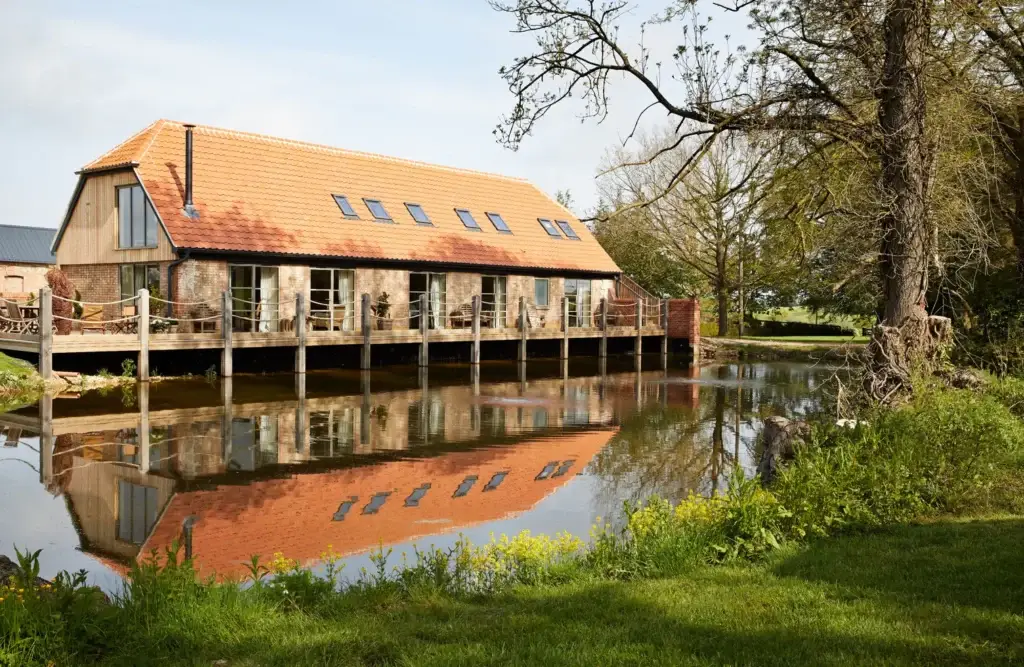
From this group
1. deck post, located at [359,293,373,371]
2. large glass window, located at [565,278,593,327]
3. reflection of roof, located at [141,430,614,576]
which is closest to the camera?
reflection of roof, located at [141,430,614,576]

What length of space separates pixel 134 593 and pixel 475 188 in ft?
101

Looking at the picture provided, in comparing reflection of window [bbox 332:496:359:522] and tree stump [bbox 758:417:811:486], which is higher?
tree stump [bbox 758:417:811:486]

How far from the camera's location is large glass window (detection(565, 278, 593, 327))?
1372 inches

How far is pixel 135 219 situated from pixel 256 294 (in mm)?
3887

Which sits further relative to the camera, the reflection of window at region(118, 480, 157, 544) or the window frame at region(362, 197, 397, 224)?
the window frame at region(362, 197, 397, 224)

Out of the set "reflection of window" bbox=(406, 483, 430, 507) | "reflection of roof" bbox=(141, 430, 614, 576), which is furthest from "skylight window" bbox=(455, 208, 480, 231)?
"reflection of window" bbox=(406, 483, 430, 507)

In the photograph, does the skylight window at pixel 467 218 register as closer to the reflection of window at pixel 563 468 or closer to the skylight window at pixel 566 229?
the skylight window at pixel 566 229

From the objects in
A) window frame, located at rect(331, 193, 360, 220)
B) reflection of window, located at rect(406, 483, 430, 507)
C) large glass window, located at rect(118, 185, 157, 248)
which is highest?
window frame, located at rect(331, 193, 360, 220)

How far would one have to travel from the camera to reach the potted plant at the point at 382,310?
27.9m

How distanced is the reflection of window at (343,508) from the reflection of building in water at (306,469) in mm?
45

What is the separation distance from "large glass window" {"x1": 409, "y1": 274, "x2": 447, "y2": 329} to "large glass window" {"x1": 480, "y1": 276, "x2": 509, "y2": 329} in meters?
1.79

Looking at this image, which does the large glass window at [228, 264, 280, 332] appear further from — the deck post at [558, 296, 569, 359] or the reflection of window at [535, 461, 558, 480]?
the reflection of window at [535, 461, 558, 480]

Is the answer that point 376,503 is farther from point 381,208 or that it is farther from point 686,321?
point 686,321

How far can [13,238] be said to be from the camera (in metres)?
52.7
